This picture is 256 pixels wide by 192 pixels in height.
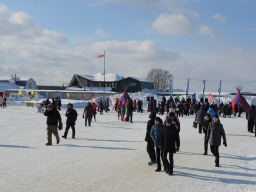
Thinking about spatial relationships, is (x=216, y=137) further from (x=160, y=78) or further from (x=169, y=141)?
(x=160, y=78)

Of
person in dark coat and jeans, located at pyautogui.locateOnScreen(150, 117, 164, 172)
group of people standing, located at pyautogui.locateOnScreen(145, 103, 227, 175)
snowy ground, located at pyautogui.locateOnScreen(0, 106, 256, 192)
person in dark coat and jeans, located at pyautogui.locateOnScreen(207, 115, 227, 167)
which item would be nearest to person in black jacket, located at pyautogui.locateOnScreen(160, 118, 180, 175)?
group of people standing, located at pyautogui.locateOnScreen(145, 103, 227, 175)

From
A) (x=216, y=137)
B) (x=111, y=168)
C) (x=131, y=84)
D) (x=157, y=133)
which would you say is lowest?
(x=111, y=168)

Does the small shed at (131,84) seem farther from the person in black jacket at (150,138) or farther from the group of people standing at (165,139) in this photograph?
the group of people standing at (165,139)

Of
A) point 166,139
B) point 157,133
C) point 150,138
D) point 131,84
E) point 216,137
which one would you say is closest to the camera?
point 166,139

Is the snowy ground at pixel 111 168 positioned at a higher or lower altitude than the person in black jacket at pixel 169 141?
lower

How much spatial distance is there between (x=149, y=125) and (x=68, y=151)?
11.6ft

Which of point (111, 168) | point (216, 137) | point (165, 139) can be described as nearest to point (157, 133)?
point (165, 139)

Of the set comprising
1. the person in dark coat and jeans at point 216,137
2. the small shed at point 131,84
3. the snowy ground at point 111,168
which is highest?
the small shed at point 131,84

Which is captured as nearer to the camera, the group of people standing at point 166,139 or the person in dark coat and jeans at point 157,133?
the group of people standing at point 166,139

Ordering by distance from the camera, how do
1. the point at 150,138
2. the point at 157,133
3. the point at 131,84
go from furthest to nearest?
1. the point at 131,84
2. the point at 150,138
3. the point at 157,133

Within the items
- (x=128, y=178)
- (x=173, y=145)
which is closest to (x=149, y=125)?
(x=173, y=145)

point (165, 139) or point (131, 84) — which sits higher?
point (131, 84)

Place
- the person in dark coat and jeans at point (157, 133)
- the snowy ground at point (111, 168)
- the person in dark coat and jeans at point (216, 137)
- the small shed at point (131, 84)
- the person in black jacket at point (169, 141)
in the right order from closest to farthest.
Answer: the snowy ground at point (111, 168) → the person in black jacket at point (169, 141) → the person in dark coat and jeans at point (157, 133) → the person in dark coat and jeans at point (216, 137) → the small shed at point (131, 84)

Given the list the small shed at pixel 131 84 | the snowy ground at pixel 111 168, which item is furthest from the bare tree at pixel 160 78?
the snowy ground at pixel 111 168
